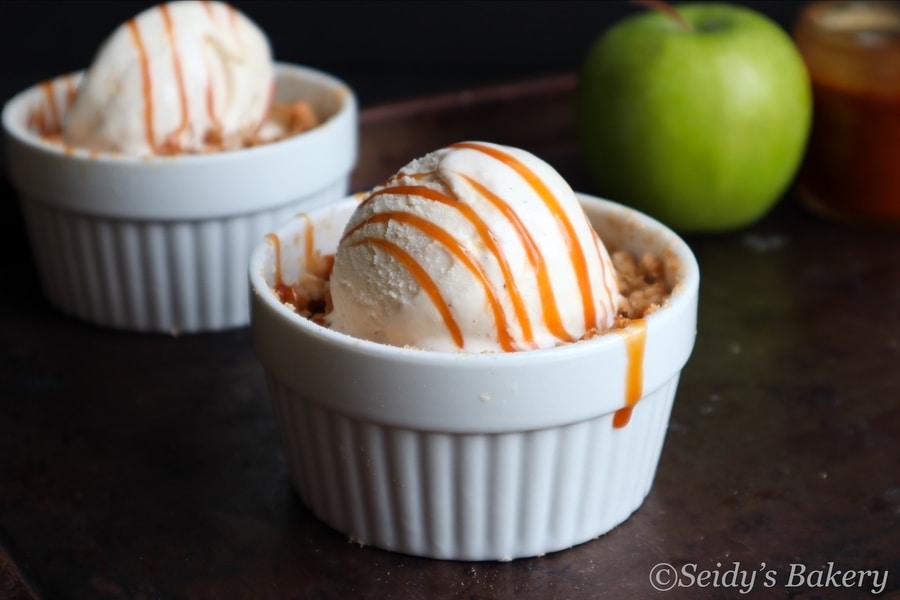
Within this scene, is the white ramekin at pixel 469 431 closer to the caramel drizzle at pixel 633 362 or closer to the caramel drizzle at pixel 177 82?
the caramel drizzle at pixel 633 362

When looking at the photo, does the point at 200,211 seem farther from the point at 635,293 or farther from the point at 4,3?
the point at 4,3

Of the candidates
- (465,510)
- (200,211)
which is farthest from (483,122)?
(465,510)

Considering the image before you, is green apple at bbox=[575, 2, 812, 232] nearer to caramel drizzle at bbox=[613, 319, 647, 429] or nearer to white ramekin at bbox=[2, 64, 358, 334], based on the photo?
white ramekin at bbox=[2, 64, 358, 334]

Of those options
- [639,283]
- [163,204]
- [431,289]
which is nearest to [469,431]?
[431,289]

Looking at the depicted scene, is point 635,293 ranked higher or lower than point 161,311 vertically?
higher

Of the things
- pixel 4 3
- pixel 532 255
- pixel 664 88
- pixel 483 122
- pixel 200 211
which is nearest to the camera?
pixel 532 255

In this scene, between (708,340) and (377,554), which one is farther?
(708,340)

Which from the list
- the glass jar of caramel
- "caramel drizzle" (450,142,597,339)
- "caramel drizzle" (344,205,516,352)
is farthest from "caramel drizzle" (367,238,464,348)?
the glass jar of caramel

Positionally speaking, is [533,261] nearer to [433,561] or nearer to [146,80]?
[433,561]
